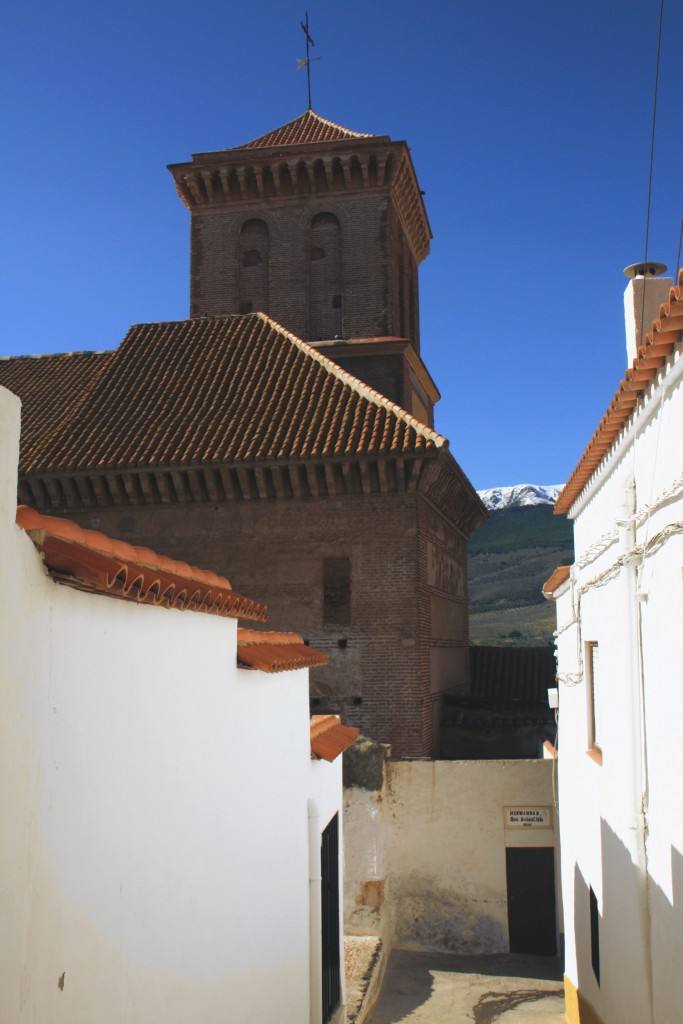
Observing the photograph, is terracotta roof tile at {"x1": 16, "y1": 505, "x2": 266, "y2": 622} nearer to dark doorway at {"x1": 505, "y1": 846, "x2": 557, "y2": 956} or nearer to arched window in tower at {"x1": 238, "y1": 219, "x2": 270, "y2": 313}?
dark doorway at {"x1": 505, "y1": 846, "x2": 557, "y2": 956}

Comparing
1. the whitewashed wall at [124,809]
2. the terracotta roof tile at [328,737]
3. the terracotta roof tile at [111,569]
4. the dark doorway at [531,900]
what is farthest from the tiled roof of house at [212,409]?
the terracotta roof tile at [111,569]

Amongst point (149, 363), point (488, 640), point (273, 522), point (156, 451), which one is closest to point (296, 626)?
point (273, 522)

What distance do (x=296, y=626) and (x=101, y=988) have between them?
11465 millimetres

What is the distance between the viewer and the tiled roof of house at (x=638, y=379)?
4.74 meters

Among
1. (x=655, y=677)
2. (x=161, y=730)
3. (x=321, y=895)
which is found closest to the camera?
(x=161, y=730)

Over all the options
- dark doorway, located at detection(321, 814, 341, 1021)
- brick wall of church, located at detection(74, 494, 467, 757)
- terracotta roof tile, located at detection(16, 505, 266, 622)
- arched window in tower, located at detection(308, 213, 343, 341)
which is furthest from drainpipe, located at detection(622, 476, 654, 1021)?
arched window in tower, located at detection(308, 213, 343, 341)

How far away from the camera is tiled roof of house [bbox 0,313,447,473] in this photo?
14297 millimetres

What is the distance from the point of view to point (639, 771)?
645cm

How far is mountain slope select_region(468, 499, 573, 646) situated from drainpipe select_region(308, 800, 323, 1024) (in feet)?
119

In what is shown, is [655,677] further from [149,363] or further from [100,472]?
[149,363]

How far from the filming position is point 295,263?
20.6 meters

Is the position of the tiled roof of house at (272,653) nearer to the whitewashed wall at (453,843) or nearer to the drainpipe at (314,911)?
the drainpipe at (314,911)

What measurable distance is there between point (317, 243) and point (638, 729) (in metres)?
16.1

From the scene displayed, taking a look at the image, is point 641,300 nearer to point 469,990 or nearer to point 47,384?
point 469,990
